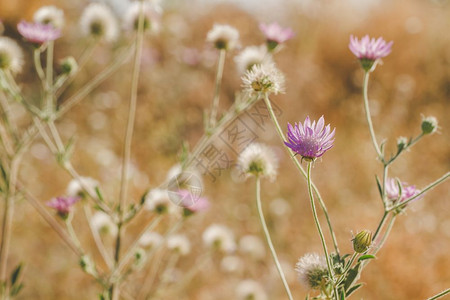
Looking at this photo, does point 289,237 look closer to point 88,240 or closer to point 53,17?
point 88,240

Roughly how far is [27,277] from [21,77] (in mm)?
3731

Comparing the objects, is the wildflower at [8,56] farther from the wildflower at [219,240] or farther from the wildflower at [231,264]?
the wildflower at [231,264]

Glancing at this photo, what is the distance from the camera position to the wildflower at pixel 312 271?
92 centimetres

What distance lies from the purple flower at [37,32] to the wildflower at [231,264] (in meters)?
1.97

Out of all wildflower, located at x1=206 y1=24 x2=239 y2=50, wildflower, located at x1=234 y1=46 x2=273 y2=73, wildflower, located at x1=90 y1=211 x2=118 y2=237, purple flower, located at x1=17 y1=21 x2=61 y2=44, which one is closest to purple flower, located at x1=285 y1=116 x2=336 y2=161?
wildflower, located at x1=234 y1=46 x2=273 y2=73

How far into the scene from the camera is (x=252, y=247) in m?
3.18

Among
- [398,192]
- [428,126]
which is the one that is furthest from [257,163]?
[428,126]

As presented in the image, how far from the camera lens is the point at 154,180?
162 inches

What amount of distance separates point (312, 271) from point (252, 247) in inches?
89.9

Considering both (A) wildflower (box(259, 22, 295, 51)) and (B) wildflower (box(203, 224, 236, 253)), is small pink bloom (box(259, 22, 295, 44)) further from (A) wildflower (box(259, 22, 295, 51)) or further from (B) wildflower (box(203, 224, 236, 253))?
(B) wildflower (box(203, 224, 236, 253))

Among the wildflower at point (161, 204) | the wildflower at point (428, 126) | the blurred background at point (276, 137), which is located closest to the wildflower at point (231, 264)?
the blurred background at point (276, 137)

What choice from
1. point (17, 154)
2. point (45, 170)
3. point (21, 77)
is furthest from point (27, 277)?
point (21, 77)

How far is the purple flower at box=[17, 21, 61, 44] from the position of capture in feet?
5.28

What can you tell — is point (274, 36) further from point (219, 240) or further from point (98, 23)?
point (219, 240)
